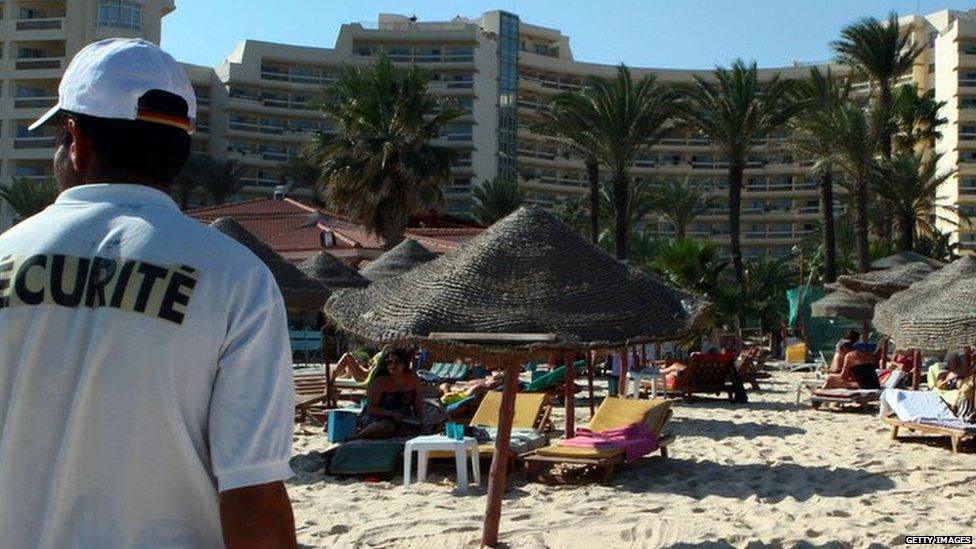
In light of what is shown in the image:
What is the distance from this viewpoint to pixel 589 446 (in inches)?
404

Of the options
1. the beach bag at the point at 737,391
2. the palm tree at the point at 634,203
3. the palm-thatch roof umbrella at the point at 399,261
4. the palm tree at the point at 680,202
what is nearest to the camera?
the beach bag at the point at 737,391

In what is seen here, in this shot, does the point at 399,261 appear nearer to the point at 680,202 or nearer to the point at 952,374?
the point at 952,374

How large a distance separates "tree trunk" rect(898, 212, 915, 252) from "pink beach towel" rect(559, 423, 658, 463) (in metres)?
36.5

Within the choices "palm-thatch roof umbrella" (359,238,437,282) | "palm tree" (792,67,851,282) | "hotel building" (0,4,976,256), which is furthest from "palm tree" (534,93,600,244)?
"hotel building" (0,4,976,256)

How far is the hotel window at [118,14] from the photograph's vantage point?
6016 cm

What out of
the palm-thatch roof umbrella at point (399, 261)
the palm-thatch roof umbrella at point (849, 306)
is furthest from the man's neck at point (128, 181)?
the palm-thatch roof umbrella at point (849, 306)

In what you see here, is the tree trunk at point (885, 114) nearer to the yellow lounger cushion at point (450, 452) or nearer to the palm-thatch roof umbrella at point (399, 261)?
the palm-thatch roof umbrella at point (399, 261)

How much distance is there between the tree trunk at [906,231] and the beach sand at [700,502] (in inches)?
1332

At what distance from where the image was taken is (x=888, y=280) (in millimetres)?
21859

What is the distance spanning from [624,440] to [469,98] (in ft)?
202

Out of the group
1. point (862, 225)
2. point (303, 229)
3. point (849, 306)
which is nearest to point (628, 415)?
point (849, 306)

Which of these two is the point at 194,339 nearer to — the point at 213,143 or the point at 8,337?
the point at 8,337

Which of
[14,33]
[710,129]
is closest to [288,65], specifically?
[14,33]

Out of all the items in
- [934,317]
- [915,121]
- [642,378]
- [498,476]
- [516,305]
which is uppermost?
[915,121]
